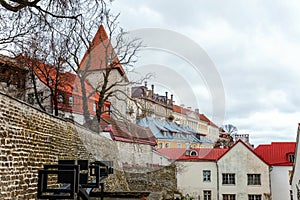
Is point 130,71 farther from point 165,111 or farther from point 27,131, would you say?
point 27,131

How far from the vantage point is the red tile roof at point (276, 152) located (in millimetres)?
23859

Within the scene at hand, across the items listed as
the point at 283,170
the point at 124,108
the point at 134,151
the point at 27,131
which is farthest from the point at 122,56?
the point at 283,170

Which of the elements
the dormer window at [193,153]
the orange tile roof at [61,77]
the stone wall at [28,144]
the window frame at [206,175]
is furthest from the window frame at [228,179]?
the stone wall at [28,144]

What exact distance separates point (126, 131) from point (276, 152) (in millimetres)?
14508

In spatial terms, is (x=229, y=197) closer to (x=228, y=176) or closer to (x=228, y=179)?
Answer: (x=228, y=179)

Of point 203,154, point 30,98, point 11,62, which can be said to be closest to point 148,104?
point 30,98

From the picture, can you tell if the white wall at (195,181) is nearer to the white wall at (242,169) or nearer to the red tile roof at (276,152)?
the white wall at (242,169)

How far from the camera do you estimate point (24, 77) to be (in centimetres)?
1314

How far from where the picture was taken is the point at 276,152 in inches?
976

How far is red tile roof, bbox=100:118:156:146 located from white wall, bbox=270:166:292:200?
11337 mm

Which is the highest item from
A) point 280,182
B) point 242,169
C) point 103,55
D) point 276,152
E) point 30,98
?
point 103,55

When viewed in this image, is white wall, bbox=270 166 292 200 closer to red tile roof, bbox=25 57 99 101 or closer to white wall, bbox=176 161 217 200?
white wall, bbox=176 161 217 200

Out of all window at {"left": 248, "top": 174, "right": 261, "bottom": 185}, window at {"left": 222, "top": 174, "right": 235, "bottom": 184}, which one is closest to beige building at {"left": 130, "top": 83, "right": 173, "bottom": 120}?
window at {"left": 222, "top": 174, "right": 235, "bottom": 184}

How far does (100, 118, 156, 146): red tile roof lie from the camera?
1383 centimetres
